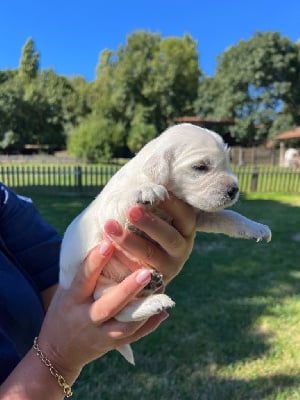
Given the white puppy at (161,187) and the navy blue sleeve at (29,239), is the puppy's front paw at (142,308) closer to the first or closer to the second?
the white puppy at (161,187)

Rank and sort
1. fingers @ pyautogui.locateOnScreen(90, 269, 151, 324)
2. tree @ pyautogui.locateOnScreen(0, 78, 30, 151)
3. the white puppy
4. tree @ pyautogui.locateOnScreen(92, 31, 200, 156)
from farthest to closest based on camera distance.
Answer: tree @ pyautogui.locateOnScreen(0, 78, 30, 151) < tree @ pyautogui.locateOnScreen(92, 31, 200, 156) < the white puppy < fingers @ pyautogui.locateOnScreen(90, 269, 151, 324)

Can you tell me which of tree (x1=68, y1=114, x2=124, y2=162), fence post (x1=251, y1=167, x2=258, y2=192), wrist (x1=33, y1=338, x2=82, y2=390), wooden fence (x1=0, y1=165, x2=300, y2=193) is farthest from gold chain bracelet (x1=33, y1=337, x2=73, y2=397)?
tree (x1=68, y1=114, x2=124, y2=162)

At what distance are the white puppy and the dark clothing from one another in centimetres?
20

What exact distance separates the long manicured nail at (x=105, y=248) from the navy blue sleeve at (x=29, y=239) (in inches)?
23.5

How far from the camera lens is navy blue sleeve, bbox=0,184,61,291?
1.87 metres

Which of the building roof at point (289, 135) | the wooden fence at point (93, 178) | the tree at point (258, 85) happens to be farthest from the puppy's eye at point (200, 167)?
the tree at point (258, 85)

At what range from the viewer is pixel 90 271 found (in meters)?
1.41

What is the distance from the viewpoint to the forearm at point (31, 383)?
1.36 metres

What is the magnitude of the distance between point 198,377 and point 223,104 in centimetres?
3552

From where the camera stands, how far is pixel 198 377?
11.3 feet

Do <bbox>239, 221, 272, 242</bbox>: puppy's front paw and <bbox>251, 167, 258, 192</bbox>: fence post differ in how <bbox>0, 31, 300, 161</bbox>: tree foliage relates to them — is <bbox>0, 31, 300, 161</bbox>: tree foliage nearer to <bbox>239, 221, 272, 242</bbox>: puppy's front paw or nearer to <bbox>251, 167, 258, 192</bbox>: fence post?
<bbox>251, 167, 258, 192</bbox>: fence post

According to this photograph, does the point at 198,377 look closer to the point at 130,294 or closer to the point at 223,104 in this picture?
the point at 130,294

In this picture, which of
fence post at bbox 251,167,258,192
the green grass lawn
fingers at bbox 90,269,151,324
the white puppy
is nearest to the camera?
fingers at bbox 90,269,151,324

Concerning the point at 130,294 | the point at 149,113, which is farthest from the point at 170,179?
the point at 149,113
